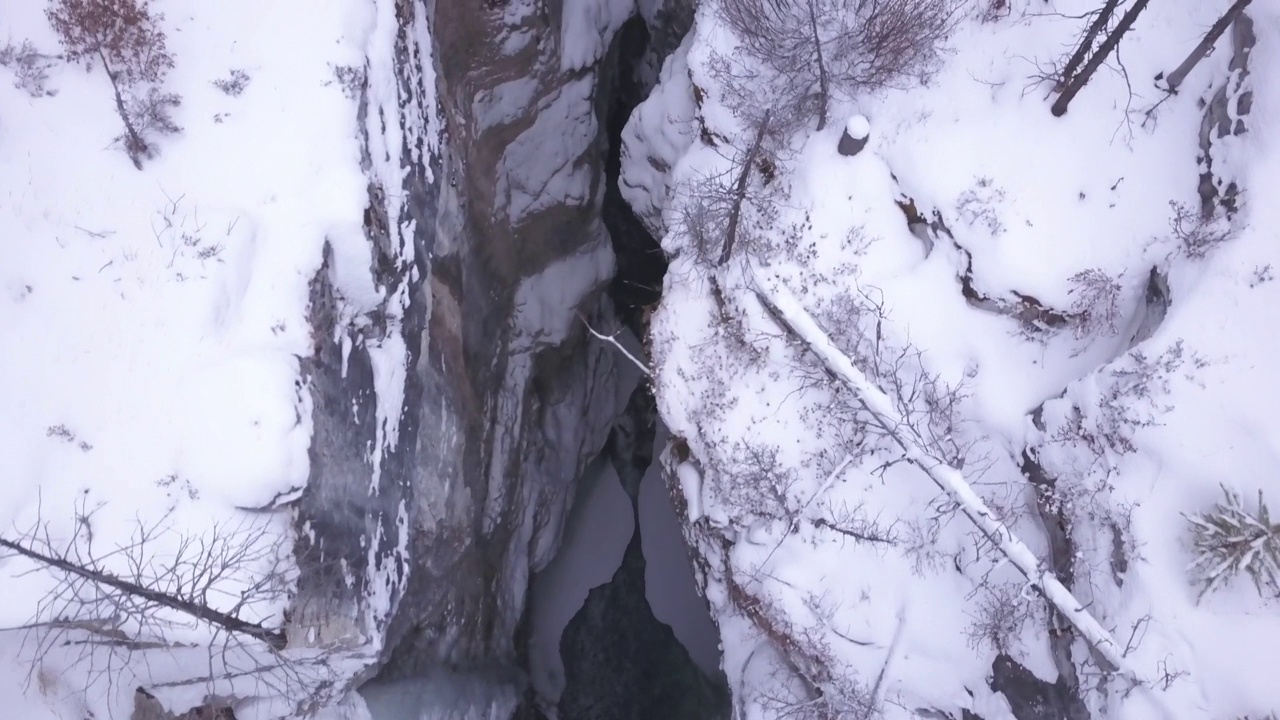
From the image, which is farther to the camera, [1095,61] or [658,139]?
[658,139]

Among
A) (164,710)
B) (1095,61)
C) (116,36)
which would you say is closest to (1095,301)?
(1095,61)

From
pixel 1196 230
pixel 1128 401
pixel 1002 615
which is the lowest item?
pixel 1002 615

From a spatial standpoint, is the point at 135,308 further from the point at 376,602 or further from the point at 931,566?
the point at 931,566

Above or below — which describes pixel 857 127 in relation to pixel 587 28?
below

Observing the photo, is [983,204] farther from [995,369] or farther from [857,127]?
[995,369]

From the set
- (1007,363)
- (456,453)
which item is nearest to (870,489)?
(1007,363)

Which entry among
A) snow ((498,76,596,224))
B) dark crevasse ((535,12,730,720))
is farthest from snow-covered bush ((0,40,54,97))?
dark crevasse ((535,12,730,720))

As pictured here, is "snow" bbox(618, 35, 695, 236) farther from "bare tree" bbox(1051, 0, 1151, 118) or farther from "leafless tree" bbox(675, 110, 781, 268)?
"bare tree" bbox(1051, 0, 1151, 118)
